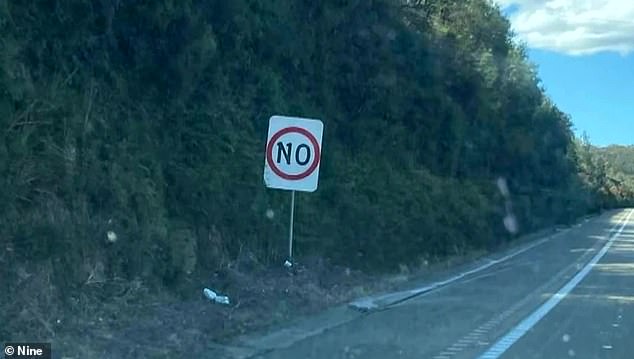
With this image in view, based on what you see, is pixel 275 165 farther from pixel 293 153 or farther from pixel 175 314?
pixel 175 314

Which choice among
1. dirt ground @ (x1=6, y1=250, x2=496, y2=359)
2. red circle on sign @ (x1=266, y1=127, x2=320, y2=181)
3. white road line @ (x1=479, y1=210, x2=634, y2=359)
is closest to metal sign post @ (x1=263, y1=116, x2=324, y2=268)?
red circle on sign @ (x1=266, y1=127, x2=320, y2=181)

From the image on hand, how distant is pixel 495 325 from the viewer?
A: 1540 centimetres

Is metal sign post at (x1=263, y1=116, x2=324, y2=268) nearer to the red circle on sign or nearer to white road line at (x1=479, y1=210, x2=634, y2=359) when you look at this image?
the red circle on sign

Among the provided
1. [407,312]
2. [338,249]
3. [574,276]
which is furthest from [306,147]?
[574,276]

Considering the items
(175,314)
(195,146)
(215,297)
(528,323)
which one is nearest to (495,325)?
(528,323)

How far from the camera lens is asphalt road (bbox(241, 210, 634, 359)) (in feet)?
41.3

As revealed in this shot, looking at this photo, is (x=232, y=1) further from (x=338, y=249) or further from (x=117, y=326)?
(x=117, y=326)

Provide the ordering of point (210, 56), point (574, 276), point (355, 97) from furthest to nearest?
point (355, 97) < point (574, 276) < point (210, 56)

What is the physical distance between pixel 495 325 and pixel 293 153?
420cm

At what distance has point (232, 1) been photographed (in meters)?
19.9

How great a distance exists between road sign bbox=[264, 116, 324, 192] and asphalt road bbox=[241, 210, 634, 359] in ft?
8.03

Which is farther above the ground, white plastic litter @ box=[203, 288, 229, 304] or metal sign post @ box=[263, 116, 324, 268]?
metal sign post @ box=[263, 116, 324, 268]

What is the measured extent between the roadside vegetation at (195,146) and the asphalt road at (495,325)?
1548mm

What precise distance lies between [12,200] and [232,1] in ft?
26.2
